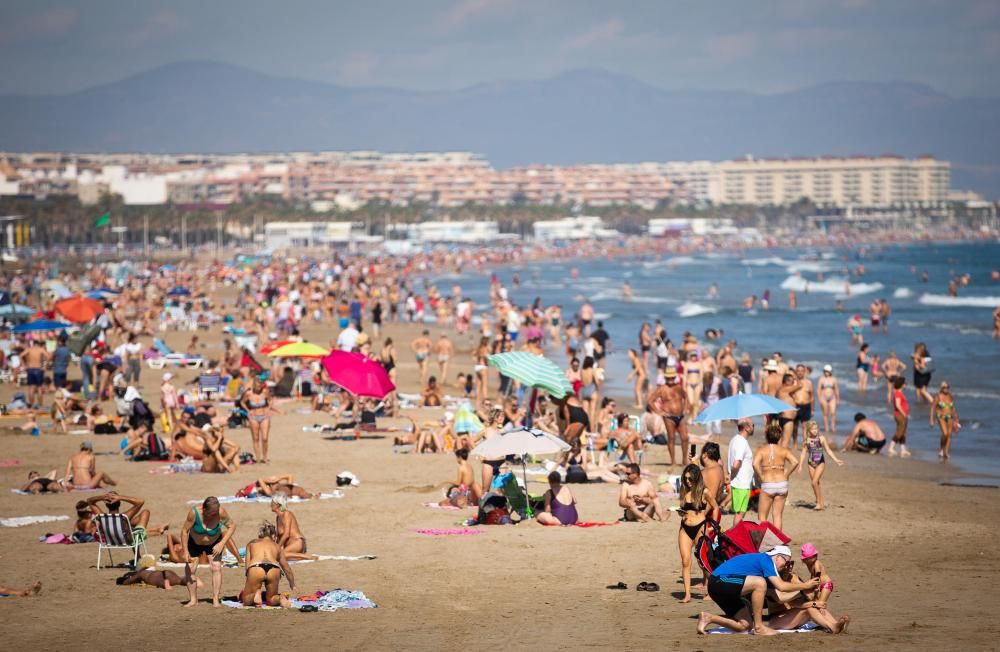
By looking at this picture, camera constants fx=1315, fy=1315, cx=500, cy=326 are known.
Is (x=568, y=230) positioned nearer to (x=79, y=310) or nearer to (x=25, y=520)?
(x=79, y=310)

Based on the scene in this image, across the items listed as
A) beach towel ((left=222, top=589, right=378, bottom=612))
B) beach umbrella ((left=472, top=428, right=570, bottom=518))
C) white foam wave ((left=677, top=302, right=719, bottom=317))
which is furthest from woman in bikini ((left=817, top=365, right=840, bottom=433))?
white foam wave ((left=677, top=302, right=719, bottom=317))

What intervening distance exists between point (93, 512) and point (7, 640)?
10.4ft

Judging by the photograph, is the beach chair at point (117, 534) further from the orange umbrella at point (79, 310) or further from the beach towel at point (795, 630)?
the orange umbrella at point (79, 310)

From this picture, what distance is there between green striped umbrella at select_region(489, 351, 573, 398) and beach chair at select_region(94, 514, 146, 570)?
490cm


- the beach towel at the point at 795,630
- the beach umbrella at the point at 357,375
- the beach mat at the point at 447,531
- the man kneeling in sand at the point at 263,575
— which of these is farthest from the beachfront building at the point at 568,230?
the beach towel at the point at 795,630

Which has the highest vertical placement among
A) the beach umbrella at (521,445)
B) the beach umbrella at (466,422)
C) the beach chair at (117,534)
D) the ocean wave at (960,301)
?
the ocean wave at (960,301)

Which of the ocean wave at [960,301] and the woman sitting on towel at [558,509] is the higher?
the ocean wave at [960,301]

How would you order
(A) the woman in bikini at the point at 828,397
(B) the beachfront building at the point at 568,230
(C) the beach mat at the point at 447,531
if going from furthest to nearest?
(B) the beachfront building at the point at 568,230 < (A) the woman in bikini at the point at 828,397 < (C) the beach mat at the point at 447,531

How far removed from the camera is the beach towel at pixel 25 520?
11406 mm

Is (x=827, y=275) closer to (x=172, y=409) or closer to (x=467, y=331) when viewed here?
(x=467, y=331)

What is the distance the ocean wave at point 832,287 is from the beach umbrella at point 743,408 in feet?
166

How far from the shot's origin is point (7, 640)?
25.2 ft

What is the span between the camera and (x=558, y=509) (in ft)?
37.1

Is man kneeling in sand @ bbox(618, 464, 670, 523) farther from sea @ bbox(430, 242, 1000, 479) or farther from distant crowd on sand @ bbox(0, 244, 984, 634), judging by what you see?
sea @ bbox(430, 242, 1000, 479)
